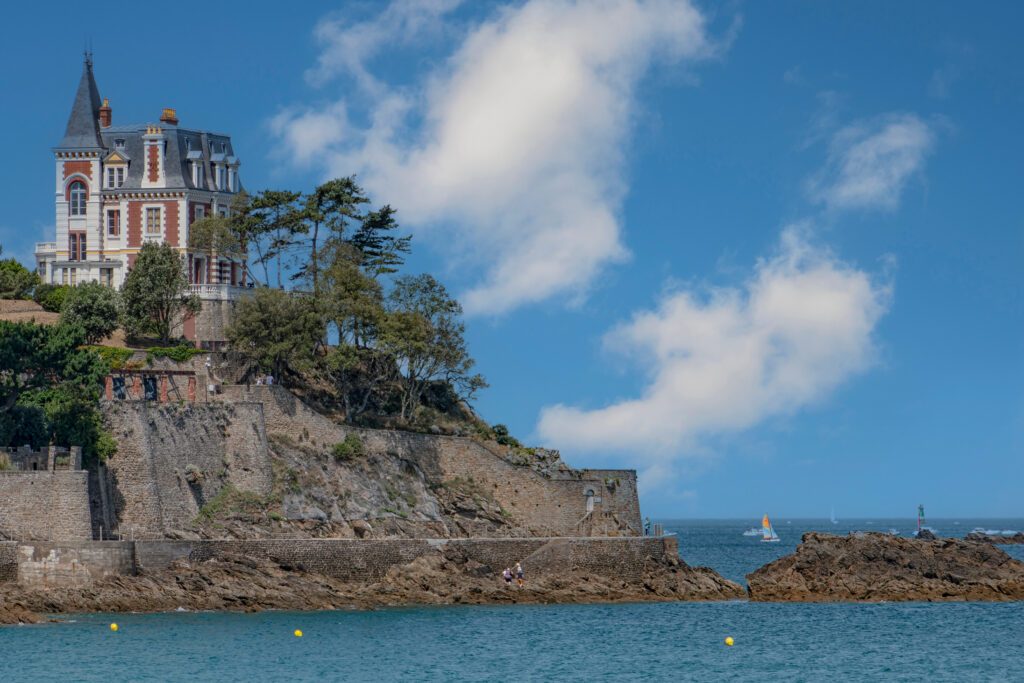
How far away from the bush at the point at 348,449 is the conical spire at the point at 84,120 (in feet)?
64.8

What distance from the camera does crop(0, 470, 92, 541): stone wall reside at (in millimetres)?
55281

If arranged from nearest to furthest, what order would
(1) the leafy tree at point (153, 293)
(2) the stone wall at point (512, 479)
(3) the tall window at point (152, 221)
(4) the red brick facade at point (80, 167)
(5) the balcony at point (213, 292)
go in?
1. (2) the stone wall at point (512, 479)
2. (1) the leafy tree at point (153, 293)
3. (5) the balcony at point (213, 292)
4. (3) the tall window at point (152, 221)
5. (4) the red brick facade at point (80, 167)

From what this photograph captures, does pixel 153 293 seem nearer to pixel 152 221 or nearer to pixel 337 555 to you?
pixel 152 221

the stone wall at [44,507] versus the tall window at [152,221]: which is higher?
the tall window at [152,221]

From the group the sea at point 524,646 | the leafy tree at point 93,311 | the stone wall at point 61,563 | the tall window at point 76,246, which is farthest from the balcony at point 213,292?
the stone wall at point 61,563

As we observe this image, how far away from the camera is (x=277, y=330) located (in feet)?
221

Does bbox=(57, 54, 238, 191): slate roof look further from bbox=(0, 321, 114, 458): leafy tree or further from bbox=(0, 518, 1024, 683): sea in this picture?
bbox=(0, 518, 1024, 683): sea

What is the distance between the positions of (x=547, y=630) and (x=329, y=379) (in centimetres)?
1836

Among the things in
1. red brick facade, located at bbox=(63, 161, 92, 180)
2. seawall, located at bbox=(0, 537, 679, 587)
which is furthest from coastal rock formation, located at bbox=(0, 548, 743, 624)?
red brick facade, located at bbox=(63, 161, 92, 180)

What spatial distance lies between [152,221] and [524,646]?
30.5 m

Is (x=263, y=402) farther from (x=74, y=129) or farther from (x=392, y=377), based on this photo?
(x=74, y=129)

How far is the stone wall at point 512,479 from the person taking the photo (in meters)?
67.9

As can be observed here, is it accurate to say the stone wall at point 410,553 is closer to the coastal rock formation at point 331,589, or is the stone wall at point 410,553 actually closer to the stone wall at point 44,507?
the coastal rock formation at point 331,589

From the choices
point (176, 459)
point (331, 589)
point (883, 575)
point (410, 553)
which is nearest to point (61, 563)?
point (176, 459)
